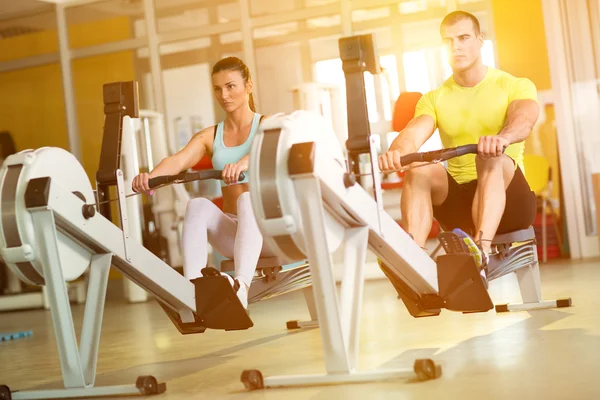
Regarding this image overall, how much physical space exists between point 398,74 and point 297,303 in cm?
246

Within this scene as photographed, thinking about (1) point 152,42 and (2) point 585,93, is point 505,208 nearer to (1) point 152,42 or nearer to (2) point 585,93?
(2) point 585,93

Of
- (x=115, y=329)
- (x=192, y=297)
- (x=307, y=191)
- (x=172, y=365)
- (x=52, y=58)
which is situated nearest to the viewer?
(x=307, y=191)

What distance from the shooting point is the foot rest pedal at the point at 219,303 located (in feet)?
10.1

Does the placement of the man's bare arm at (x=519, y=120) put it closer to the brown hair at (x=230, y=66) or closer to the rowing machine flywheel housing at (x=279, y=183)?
the rowing machine flywheel housing at (x=279, y=183)

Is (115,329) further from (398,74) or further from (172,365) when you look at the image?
(398,74)

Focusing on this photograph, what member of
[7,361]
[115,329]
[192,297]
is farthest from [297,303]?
[192,297]

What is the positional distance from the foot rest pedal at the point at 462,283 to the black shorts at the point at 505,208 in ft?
1.80

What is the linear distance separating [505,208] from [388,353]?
0.79 m

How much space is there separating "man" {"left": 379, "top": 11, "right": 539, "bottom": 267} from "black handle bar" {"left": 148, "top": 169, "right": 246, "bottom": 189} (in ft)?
2.39

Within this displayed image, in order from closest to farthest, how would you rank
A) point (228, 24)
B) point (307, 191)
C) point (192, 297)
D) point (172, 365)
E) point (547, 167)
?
point (307, 191) → point (192, 297) → point (172, 365) → point (547, 167) → point (228, 24)

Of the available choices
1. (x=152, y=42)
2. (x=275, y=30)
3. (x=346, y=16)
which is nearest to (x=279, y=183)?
(x=346, y=16)

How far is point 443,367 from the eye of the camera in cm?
275

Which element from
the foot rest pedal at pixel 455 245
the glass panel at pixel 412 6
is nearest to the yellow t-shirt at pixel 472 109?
the foot rest pedal at pixel 455 245

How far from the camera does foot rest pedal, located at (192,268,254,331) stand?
3.07m
